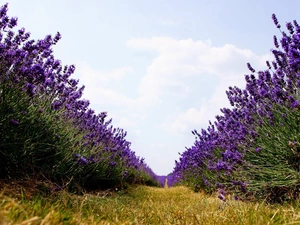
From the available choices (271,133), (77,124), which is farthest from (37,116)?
(271,133)

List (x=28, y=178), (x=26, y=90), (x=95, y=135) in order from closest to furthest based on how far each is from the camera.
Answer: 1. (x=28, y=178)
2. (x=26, y=90)
3. (x=95, y=135)

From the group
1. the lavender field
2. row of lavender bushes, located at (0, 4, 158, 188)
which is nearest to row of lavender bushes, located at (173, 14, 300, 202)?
the lavender field

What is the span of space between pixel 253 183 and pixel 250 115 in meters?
0.89

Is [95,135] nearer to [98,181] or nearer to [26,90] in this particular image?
[98,181]

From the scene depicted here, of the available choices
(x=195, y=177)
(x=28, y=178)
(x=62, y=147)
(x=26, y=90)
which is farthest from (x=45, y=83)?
(x=195, y=177)

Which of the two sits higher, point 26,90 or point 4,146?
point 26,90

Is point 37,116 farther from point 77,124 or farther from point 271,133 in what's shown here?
point 271,133

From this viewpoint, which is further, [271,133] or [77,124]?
[77,124]

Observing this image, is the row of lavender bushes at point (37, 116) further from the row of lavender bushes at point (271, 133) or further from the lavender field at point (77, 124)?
the row of lavender bushes at point (271, 133)

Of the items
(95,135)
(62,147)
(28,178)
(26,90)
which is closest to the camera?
(28,178)

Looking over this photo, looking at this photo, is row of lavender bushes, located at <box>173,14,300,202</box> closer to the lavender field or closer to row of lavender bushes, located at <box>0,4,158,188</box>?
the lavender field

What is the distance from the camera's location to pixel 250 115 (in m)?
4.28

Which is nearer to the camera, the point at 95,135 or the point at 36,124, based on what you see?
the point at 36,124

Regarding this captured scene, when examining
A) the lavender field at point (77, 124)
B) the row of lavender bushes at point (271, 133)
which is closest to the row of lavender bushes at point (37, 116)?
the lavender field at point (77, 124)
